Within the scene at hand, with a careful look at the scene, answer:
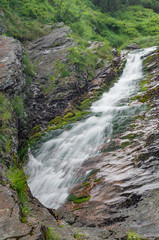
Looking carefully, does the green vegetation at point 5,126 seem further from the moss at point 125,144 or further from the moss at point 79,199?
the moss at point 125,144

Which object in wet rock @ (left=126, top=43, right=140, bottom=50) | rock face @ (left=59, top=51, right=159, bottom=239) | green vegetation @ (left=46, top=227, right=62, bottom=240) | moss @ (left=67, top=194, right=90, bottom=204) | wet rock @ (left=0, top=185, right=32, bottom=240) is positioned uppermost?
wet rock @ (left=126, top=43, right=140, bottom=50)

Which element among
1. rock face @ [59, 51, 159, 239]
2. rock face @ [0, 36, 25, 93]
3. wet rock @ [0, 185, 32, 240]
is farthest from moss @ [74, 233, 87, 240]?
rock face @ [0, 36, 25, 93]

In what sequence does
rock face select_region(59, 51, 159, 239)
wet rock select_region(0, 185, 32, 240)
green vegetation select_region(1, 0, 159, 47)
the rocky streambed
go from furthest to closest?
green vegetation select_region(1, 0, 159, 47), rock face select_region(59, 51, 159, 239), the rocky streambed, wet rock select_region(0, 185, 32, 240)

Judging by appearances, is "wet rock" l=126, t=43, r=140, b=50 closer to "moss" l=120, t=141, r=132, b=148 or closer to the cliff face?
the cliff face

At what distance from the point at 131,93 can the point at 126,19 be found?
808 inches

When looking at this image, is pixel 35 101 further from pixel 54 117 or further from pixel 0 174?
pixel 0 174

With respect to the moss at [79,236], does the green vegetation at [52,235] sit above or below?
above

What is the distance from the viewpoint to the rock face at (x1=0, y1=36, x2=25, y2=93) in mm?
7683

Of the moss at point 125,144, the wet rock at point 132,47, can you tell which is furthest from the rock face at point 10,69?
the wet rock at point 132,47

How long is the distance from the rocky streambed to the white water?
0.38m

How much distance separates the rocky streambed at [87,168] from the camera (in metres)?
3.31

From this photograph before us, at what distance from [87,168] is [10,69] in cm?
538

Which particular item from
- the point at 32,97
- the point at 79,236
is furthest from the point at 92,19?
the point at 79,236

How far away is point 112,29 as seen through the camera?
23.8 meters
